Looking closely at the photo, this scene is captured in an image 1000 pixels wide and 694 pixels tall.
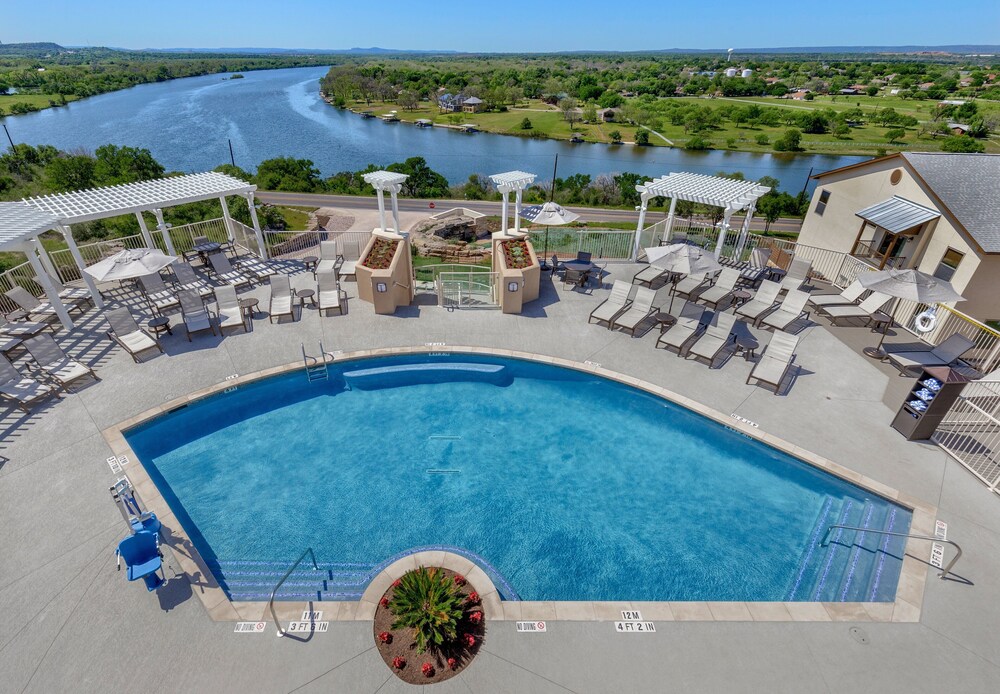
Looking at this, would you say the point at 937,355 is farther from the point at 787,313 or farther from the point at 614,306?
the point at 614,306

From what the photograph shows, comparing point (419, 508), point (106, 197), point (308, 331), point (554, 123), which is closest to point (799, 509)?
point (419, 508)

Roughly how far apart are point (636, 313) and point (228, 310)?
11.0 meters

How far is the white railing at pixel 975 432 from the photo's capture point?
8.75 m

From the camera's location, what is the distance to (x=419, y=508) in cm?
821

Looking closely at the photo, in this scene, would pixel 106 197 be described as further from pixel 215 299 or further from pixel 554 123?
pixel 554 123

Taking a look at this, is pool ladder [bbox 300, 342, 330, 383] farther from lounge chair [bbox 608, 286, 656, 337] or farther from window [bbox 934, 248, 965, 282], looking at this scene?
window [bbox 934, 248, 965, 282]

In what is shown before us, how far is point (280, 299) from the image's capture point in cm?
1360

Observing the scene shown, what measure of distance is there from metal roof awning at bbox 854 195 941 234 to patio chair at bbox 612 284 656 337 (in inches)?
299

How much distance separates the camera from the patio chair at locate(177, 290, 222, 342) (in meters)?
12.1

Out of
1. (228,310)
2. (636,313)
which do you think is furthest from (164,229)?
(636,313)

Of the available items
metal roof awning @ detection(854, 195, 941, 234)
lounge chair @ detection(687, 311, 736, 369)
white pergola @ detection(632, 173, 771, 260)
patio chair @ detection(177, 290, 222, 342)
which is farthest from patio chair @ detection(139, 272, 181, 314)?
metal roof awning @ detection(854, 195, 941, 234)

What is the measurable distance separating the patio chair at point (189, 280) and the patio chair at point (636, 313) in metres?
11.9

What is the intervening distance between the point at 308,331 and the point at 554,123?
317 feet

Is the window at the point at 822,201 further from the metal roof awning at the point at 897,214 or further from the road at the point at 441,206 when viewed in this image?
the road at the point at 441,206
